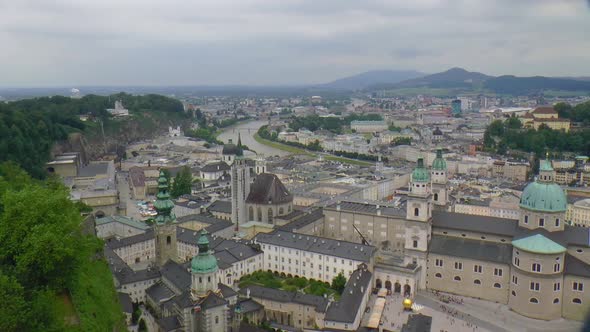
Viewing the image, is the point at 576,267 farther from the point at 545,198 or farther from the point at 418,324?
A: the point at 418,324

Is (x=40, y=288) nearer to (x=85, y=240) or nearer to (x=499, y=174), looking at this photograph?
(x=85, y=240)

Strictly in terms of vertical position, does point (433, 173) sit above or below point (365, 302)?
above

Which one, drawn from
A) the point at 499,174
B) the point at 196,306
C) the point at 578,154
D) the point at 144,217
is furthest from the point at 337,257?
the point at 578,154

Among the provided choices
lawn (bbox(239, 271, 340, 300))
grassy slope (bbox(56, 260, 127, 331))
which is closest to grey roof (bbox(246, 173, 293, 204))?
lawn (bbox(239, 271, 340, 300))

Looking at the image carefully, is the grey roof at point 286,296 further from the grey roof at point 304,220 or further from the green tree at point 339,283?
the grey roof at point 304,220

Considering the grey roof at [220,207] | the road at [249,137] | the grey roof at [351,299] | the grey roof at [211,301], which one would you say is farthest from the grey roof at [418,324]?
the road at [249,137]

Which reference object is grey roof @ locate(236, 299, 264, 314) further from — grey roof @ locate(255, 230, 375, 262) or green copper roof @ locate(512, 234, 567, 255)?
green copper roof @ locate(512, 234, 567, 255)
